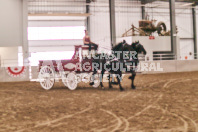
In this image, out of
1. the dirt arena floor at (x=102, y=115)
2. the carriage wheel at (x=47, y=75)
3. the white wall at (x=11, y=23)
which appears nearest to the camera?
the dirt arena floor at (x=102, y=115)

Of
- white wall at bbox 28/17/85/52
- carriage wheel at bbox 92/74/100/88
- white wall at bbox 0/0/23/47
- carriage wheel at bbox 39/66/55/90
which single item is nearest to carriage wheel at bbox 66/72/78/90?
carriage wheel at bbox 39/66/55/90

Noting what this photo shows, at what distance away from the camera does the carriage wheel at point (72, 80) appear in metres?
10.0

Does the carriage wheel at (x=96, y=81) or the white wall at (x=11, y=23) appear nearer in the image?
the carriage wheel at (x=96, y=81)

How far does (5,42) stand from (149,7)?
1925 centimetres

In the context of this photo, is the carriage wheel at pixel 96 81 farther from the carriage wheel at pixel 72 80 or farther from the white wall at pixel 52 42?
the white wall at pixel 52 42

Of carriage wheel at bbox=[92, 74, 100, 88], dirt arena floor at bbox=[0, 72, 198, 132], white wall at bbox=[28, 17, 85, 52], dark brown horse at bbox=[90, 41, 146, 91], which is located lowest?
dirt arena floor at bbox=[0, 72, 198, 132]

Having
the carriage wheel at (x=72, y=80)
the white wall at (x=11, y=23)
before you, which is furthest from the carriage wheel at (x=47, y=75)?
the white wall at (x=11, y=23)

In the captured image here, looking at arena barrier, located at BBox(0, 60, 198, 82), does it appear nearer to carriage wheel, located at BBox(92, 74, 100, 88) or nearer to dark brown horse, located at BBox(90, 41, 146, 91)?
carriage wheel, located at BBox(92, 74, 100, 88)

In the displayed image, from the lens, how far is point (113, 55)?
378 inches

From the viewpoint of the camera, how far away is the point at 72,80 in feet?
34.1

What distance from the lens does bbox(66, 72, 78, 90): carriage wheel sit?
1001 cm

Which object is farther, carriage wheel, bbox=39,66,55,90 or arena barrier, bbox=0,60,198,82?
arena barrier, bbox=0,60,198,82

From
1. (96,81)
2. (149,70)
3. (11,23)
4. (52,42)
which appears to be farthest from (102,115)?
(52,42)

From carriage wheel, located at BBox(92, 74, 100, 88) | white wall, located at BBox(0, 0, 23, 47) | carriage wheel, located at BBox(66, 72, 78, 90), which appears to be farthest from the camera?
white wall, located at BBox(0, 0, 23, 47)
